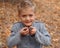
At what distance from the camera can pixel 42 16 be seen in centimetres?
767

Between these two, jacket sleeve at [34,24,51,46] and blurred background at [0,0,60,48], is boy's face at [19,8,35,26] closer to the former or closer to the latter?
jacket sleeve at [34,24,51,46]

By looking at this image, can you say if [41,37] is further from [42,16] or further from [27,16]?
[42,16]

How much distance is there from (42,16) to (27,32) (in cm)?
445

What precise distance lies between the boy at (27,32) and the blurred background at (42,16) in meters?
2.23

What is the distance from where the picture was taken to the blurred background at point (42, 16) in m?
6.12

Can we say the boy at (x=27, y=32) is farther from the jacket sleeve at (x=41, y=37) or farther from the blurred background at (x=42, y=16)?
the blurred background at (x=42, y=16)

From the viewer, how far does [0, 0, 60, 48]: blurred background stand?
6121 millimetres

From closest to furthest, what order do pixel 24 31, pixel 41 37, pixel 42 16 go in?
pixel 24 31, pixel 41 37, pixel 42 16

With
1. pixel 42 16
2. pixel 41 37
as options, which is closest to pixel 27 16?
pixel 41 37

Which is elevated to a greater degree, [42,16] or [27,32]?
[27,32]

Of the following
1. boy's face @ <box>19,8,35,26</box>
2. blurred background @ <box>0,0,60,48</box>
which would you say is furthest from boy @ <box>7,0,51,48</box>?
blurred background @ <box>0,0,60,48</box>

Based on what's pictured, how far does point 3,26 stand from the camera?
21.7 feet

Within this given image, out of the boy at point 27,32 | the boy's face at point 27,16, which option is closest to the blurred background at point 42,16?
the boy at point 27,32

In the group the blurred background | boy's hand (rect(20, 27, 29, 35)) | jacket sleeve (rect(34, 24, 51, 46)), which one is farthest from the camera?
the blurred background
